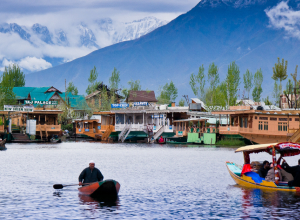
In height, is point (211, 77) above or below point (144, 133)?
above

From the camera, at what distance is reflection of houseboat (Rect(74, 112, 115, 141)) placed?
293 feet

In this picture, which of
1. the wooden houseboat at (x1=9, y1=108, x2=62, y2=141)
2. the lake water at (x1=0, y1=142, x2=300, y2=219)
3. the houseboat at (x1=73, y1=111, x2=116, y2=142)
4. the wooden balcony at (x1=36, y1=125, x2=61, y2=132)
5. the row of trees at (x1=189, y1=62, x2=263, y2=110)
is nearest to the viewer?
the lake water at (x1=0, y1=142, x2=300, y2=219)

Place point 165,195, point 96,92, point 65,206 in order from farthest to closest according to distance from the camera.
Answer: point 96,92 < point 165,195 < point 65,206

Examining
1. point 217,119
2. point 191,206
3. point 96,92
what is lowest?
point 191,206

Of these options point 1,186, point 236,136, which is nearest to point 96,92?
point 236,136

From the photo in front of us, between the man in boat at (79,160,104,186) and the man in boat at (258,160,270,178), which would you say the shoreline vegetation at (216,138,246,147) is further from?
the man in boat at (79,160,104,186)

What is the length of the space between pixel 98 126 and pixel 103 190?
231 feet

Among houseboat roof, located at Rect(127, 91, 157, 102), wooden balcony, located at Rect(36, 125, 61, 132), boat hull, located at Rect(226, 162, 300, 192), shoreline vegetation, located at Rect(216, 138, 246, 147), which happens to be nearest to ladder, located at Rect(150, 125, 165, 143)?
shoreline vegetation, located at Rect(216, 138, 246, 147)

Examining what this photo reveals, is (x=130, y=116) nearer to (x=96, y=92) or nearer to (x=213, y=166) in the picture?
(x=96, y=92)

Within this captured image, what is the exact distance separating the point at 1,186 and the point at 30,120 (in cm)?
5372

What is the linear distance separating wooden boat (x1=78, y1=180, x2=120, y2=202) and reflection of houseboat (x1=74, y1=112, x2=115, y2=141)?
6574 centimetres

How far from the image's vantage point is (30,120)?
258 ft

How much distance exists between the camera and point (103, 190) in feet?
72.2

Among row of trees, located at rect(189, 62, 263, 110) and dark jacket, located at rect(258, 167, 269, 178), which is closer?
dark jacket, located at rect(258, 167, 269, 178)
